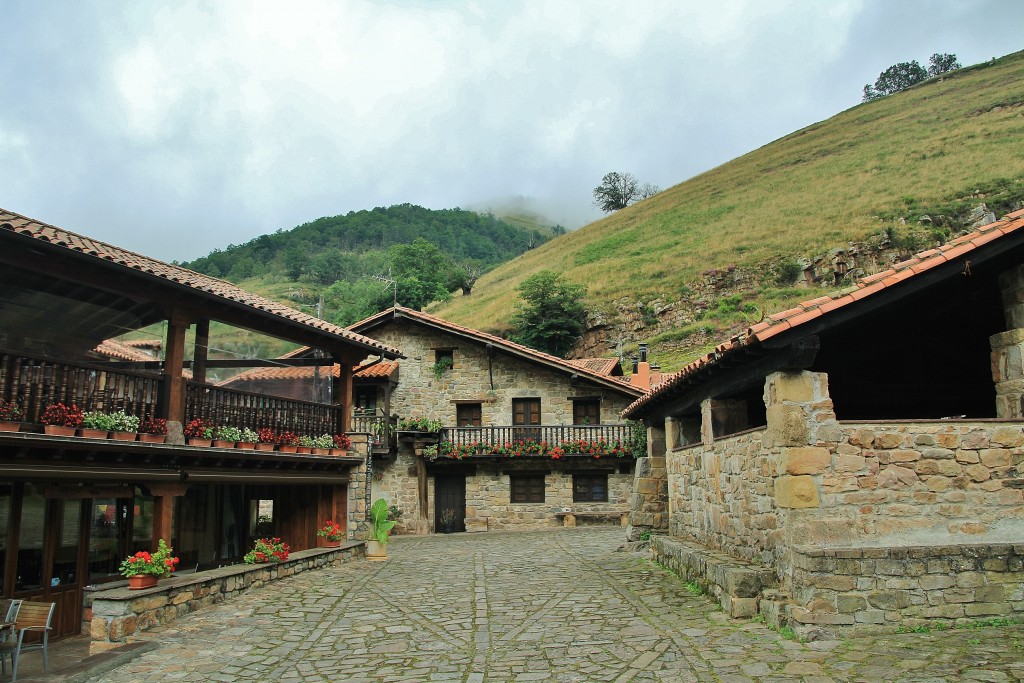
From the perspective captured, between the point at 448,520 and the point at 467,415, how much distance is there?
3516mm

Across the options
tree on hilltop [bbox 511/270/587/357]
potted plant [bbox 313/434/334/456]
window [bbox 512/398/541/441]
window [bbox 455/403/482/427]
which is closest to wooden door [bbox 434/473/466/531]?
window [bbox 455/403/482/427]

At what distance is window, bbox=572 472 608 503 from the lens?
23859 mm

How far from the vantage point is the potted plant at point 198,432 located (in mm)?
11617

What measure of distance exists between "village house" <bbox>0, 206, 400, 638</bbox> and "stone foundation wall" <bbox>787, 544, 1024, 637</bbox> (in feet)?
27.1

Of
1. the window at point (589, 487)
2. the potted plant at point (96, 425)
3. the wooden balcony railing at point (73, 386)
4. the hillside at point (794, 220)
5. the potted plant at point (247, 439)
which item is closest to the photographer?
the wooden balcony railing at point (73, 386)

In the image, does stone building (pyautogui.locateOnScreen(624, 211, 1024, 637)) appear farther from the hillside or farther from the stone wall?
the hillside

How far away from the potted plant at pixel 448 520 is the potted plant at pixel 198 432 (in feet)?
43.4

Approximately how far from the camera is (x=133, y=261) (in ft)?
35.7

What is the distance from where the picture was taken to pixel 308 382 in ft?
51.9

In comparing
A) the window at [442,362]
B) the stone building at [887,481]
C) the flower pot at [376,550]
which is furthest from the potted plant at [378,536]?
the stone building at [887,481]

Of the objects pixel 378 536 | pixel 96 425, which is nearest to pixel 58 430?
pixel 96 425

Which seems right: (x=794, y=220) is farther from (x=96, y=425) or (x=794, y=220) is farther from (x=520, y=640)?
(x=96, y=425)

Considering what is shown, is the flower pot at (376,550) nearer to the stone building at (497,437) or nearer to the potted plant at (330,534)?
the potted plant at (330,534)

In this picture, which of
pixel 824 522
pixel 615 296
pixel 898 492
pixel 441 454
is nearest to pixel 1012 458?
pixel 898 492
